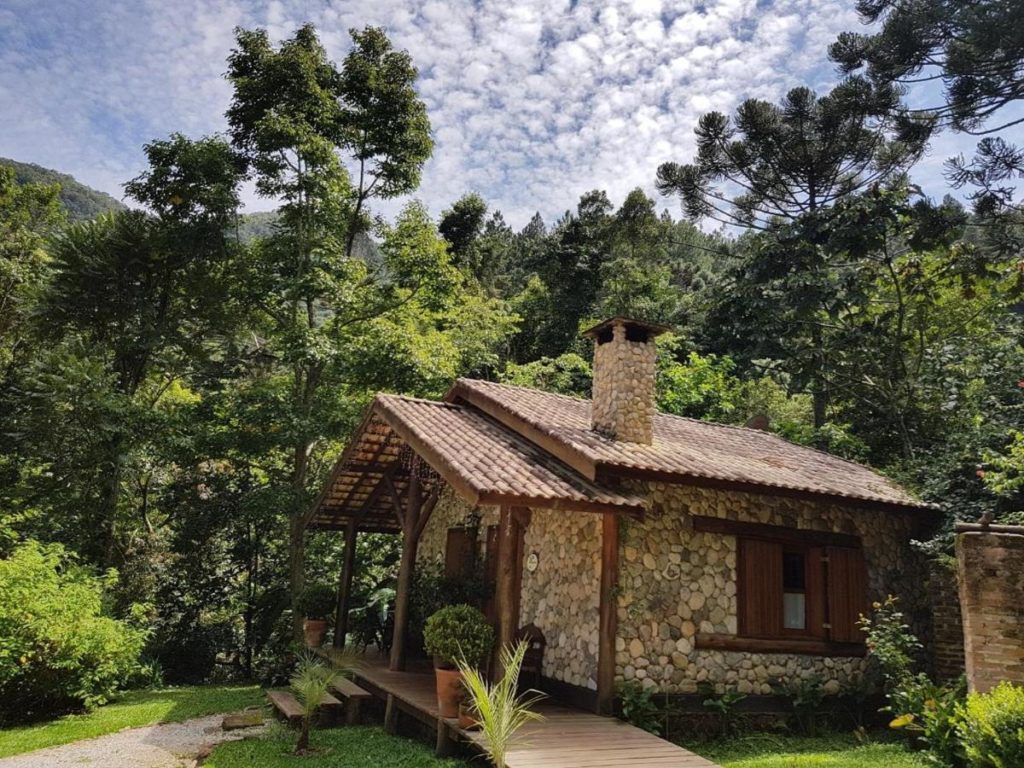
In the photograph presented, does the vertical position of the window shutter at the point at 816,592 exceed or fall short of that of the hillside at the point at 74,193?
it falls short

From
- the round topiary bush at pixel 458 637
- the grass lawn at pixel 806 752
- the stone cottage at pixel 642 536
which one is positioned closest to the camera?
the grass lawn at pixel 806 752

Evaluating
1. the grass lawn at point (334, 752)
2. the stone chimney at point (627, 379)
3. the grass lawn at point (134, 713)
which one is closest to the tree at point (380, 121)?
the stone chimney at point (627, 379)

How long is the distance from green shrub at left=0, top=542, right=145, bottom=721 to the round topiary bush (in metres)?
6.20

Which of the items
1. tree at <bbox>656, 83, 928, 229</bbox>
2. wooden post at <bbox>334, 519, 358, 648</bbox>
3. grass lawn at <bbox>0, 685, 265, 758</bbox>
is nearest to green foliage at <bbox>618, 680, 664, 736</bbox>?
wooden post at <bbox>334, 519, 358, 648</bbox>

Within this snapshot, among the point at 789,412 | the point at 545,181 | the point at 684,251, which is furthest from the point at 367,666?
the point at 684,251

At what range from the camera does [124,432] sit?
52.2 ft

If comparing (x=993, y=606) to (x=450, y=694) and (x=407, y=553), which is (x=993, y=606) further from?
(x=407, y=553)

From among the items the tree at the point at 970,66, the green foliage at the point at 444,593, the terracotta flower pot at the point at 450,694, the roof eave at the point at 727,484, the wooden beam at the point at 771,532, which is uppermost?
the tree at the point at 970,66

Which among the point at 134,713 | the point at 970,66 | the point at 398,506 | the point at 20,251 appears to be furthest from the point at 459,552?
the point at 20,251

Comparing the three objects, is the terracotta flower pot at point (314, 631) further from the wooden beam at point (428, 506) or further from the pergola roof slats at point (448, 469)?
the wooden beam at point (428, 506)

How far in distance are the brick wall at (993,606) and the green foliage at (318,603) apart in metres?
10.3

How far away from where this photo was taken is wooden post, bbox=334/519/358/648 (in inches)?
486

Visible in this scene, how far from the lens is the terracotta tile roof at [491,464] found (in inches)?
284

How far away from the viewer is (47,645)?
31.9 feet
